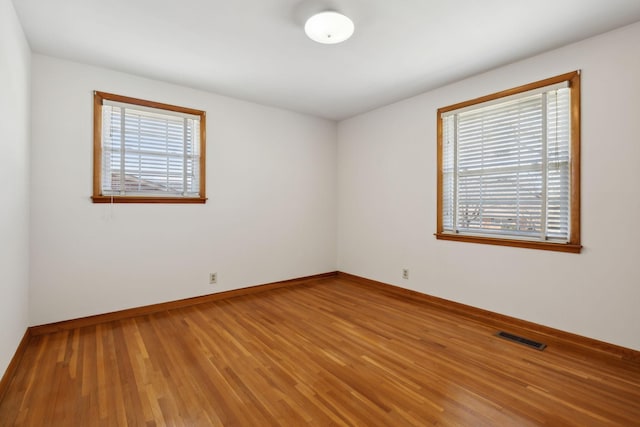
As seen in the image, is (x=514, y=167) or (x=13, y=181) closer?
(x=13, y=181)

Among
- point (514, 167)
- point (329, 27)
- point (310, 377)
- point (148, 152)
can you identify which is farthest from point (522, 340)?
point (148, 152)

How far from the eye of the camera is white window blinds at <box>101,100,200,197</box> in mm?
3203

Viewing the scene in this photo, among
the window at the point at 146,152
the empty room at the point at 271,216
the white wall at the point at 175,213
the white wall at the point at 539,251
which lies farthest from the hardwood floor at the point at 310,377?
the window at the point at 146,152

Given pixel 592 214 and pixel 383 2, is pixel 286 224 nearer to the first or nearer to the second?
pixel 383 2

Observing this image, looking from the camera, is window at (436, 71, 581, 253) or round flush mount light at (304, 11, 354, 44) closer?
round flush mount light at (304, 11, 354, 44)

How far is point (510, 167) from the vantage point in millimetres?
3055

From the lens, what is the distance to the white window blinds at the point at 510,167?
2750mm

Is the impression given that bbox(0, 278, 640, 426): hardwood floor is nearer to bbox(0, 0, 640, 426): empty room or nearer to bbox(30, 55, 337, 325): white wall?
bbox(0, 0, 640, 426): empty room

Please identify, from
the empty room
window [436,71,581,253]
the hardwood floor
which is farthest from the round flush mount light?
the hardwood floor

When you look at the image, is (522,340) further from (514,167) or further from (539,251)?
(514,167)

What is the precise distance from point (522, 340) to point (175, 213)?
3.83 metres

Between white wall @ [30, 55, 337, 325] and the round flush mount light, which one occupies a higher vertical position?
the round flush mount light

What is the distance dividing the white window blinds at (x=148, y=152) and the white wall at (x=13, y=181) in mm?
656

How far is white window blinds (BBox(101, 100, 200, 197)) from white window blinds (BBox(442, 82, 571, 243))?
10.2ft
